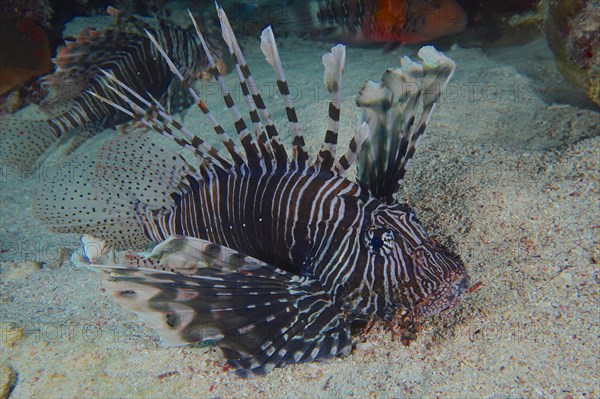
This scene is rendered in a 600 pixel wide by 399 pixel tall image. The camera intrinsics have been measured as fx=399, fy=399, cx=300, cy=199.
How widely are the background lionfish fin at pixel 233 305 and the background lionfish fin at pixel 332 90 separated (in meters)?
0.84

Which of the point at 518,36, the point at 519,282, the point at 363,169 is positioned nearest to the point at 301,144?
the point at 363,169

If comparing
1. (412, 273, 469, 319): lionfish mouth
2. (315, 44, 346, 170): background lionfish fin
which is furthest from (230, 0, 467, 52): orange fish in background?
(412, 273, 469, 319): lionfish mouth

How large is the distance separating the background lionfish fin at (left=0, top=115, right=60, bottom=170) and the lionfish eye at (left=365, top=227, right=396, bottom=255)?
5.67 meters

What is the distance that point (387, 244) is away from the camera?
2.42 m

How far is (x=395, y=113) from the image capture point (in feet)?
8.84

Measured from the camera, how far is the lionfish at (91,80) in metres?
5.96

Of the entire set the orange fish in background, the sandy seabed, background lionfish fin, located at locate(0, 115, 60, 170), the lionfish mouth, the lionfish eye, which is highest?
the orange fish in background

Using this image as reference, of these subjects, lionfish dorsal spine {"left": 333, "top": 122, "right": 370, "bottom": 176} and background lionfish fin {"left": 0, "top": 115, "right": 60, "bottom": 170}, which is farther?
background lionfish fin {"left": 0, "top": 115, "right": 60, "bottom": 170}

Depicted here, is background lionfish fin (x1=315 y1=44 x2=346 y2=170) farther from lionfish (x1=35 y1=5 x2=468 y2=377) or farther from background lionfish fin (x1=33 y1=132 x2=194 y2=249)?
background lionfish fin (x1=33 y1=132 x2=194 y2=249)

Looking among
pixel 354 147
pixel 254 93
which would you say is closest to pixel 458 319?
pixel 354 147

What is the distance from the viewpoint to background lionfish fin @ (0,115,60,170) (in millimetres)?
5941

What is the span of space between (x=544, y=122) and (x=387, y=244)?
11.1 ft

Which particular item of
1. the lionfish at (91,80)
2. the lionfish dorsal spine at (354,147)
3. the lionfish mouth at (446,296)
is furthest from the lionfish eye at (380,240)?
the lionfish at (91,80)

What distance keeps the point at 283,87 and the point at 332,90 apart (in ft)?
1.09
